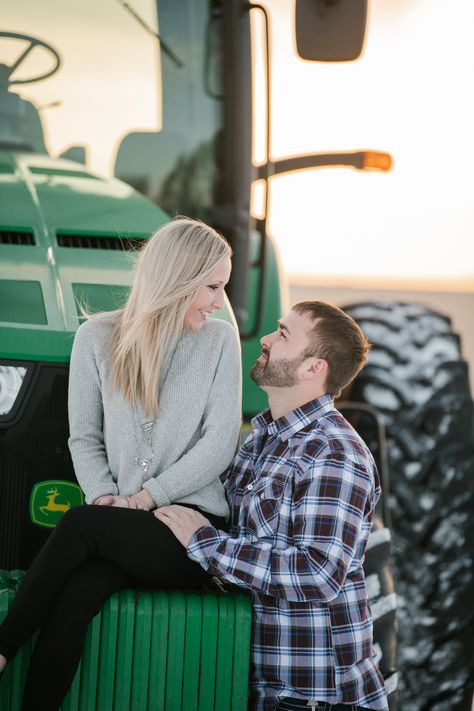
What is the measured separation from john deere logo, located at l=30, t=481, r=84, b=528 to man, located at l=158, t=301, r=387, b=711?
13.2 inches

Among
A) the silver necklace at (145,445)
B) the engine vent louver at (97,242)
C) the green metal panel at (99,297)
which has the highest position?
the engine vent louver at (97,242)

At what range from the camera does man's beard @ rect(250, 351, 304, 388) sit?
2551 mm

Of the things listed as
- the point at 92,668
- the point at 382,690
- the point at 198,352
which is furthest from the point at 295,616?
the point at 198,352

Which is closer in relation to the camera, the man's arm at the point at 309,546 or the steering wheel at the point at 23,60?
the man's arm at the point at 309,546

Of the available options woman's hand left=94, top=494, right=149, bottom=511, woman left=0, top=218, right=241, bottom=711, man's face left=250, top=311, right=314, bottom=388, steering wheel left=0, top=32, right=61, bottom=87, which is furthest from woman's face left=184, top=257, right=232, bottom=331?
steering wheel left=0, top=32, right=61, bottom=87

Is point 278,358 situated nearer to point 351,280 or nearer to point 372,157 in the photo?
point 372,157

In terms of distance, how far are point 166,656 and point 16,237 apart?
1186 millimetres

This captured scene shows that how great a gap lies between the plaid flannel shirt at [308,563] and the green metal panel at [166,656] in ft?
0.20

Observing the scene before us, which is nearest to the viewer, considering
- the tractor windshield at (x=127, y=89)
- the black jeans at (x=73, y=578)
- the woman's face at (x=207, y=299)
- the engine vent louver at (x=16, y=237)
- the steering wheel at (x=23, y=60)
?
the black jeans at (x=73, y=578)

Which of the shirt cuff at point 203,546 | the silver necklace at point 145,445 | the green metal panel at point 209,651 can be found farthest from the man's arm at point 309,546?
the silver necklace at point 145,445

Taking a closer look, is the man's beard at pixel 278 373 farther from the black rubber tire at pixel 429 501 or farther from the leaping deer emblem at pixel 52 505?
the black rubber tire at pixel 429 501

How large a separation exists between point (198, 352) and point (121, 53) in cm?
152

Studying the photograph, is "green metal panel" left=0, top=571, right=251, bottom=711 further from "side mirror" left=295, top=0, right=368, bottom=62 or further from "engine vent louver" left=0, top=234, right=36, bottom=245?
"side mirror" left=295, top=0, right=368, bottom=62

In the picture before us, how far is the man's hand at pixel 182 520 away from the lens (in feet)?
7.92
